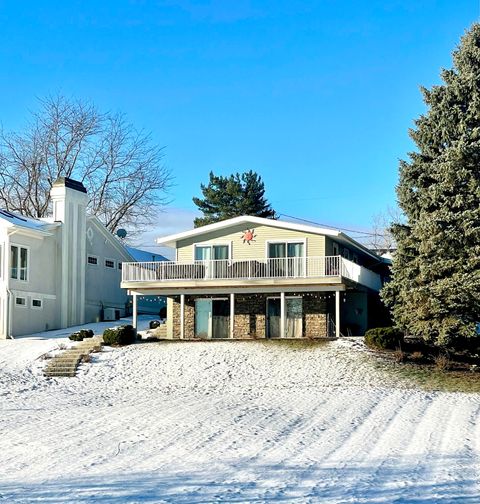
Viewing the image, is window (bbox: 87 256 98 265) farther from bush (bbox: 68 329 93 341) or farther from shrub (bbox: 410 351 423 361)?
shrub (bbox: 410 351 423 361)

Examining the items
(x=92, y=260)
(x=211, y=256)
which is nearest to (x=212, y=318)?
(x=211, y=256)

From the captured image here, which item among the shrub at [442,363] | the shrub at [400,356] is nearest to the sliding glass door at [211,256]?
the shrub at [400,356]

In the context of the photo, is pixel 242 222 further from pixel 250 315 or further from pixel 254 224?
pixel 250 315

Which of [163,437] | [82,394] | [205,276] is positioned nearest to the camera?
[163,437]

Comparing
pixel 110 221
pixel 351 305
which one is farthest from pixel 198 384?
pixel 110 221

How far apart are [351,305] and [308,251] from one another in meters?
3.95

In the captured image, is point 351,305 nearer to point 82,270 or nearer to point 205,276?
point 205,276

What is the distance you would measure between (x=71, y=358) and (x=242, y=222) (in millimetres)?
9772

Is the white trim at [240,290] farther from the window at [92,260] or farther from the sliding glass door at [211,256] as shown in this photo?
the window at [92,260]

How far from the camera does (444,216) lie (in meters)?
27.3

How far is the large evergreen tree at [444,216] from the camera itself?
2677 centimetres

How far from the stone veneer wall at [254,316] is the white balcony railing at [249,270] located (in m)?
1.64

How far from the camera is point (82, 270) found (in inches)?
1570

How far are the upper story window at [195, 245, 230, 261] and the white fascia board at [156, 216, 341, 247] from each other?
0.67m
